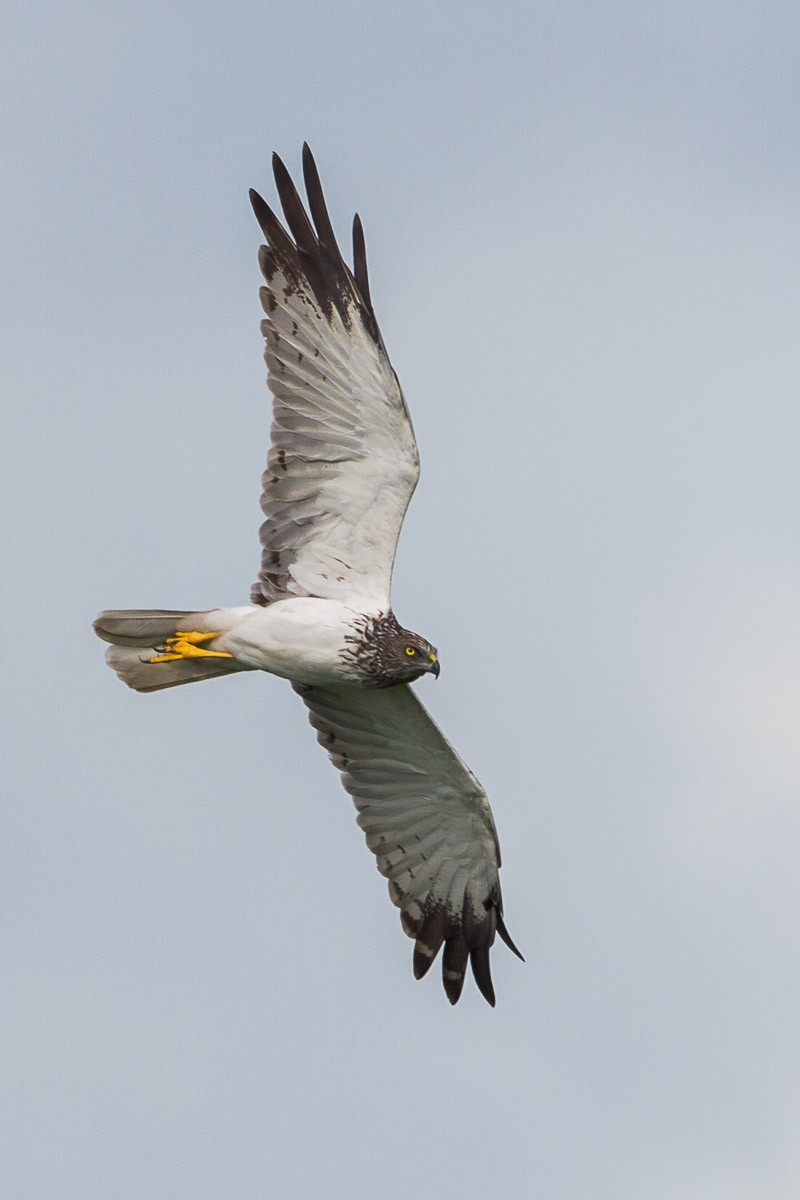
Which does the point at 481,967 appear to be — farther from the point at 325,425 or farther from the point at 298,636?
the point at 325,425

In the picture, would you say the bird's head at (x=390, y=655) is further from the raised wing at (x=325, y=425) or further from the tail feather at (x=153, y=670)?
the tail feather at (x=153, y=670)

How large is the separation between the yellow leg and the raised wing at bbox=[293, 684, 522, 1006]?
1.23 m

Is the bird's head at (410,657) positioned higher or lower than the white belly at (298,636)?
lower

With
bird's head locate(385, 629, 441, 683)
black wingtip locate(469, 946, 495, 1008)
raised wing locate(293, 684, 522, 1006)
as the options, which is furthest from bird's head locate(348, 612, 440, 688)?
black wingtip locate(469, 946, 495, 1008)

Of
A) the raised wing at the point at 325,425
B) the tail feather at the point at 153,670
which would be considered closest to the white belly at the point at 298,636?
the raised wing at the point at 325,425

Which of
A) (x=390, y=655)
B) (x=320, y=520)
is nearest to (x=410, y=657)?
(x=390, y=655)

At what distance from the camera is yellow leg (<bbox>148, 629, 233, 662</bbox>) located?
16562 millimetres

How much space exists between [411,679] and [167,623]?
2021 mm

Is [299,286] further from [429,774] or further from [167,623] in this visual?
[429,774]

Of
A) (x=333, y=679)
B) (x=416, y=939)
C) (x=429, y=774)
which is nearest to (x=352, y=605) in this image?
(x=333, y=679)

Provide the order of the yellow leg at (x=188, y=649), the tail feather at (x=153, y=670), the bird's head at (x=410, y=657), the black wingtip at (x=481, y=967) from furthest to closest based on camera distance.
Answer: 1. the black wingtip at (x=481, y=967)
2. the tail feather at (x=153, y=670)
3. the yellow leg at (x=188, y=649)
4. the bird's head at (x=410, y=657)

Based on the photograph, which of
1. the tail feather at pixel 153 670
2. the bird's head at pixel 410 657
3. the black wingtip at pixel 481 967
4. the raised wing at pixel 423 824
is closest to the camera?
the bird's head at pixel 410 657

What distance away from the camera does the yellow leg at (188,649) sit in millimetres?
16562

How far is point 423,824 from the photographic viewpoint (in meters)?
17.8
